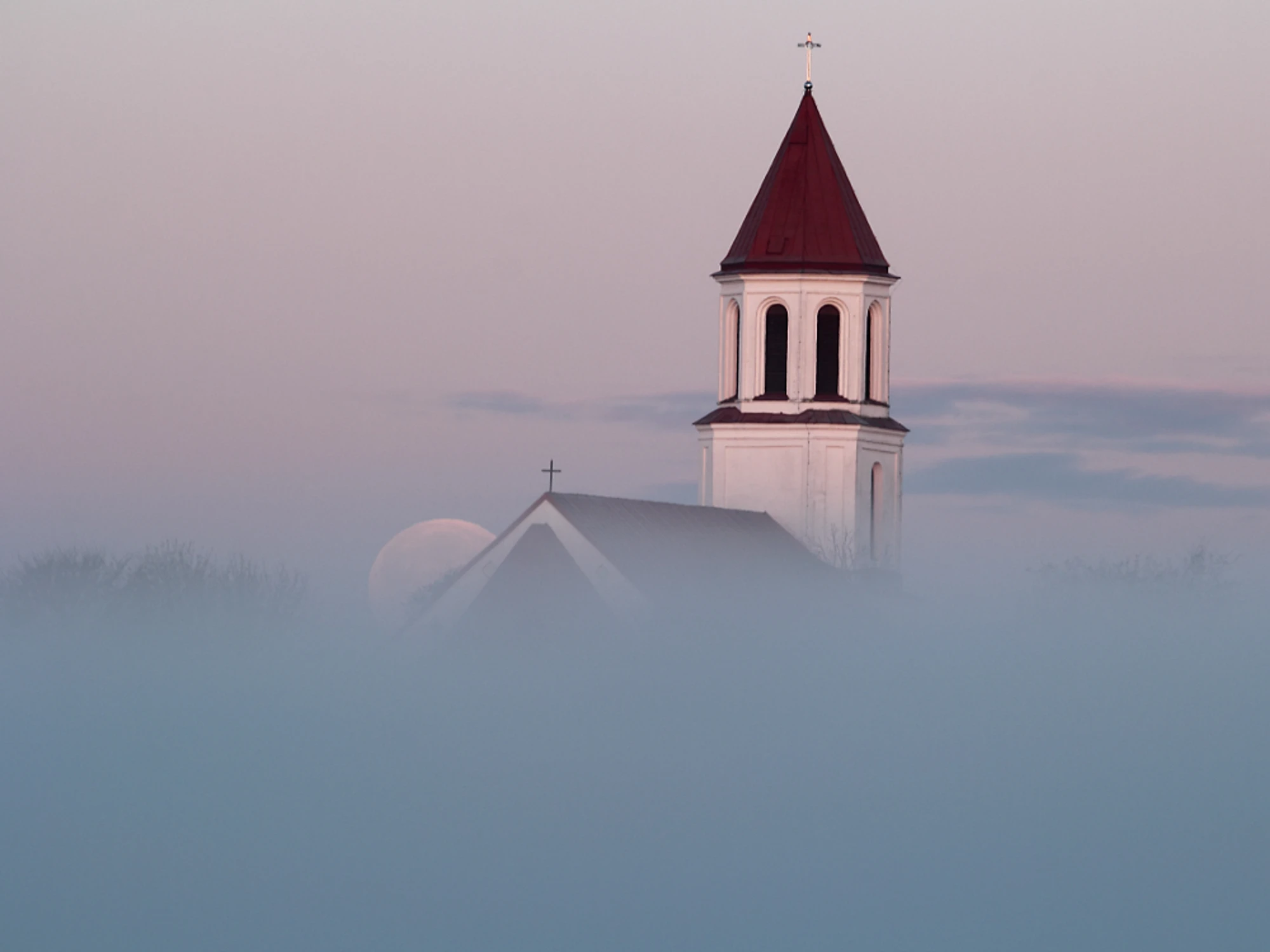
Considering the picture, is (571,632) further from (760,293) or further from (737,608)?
(760,293)

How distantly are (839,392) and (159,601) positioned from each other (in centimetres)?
1409

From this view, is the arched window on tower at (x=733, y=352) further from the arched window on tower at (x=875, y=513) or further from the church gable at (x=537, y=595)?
the church gable at (x=537, y=595)

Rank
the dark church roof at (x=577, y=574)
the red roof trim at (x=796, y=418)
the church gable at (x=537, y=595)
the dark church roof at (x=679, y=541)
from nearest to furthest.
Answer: the church gable at (x=537, y=595), the dark church roof at (x=577, y=574), the dark church roof at (x=679, y=541), the red roof trim at (x=796, y=418)

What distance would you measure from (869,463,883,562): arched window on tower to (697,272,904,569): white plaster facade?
525 millimetres

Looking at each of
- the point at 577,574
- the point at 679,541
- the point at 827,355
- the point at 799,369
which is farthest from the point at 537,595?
the point at 827,355

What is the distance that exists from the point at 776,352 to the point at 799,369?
524 mm

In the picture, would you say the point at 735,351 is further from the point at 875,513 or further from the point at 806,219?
the point at 875,513

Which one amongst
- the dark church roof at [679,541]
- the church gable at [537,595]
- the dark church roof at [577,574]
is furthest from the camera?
the dark church roof at [679,541]

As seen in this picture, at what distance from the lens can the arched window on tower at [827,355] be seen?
51906 mm

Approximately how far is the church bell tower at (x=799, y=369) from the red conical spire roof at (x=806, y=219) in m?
0.02

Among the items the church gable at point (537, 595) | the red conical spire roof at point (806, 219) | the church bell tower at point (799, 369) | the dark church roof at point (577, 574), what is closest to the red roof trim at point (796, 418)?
the church bell tower at point (799, 369)

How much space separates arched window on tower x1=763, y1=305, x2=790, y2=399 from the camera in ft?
170

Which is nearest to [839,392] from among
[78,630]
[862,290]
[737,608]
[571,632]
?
[862,290]

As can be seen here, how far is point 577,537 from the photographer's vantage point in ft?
141
